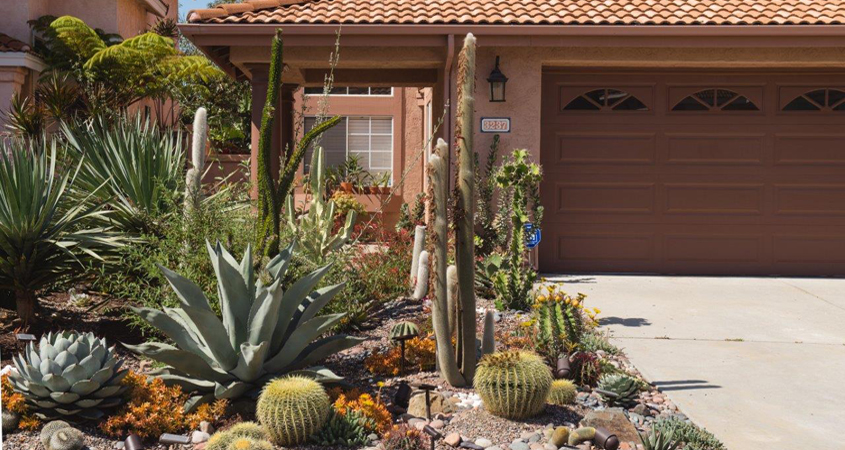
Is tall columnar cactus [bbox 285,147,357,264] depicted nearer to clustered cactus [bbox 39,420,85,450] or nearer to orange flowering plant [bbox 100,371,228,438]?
orange flowering plant [bbox 100,371,228,438]

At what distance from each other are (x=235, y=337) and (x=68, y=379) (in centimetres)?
98

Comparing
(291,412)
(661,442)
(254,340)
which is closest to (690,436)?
(661,442)

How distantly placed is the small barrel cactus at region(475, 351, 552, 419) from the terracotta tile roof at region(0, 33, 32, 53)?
1499 centimetres

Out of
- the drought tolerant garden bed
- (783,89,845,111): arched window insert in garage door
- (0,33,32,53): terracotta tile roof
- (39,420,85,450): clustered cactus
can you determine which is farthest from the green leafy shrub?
(0,33,32,53): terracotta tile roof

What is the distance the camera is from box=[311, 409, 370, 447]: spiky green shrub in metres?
4.87

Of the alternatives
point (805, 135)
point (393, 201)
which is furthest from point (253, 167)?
point (805, 135)

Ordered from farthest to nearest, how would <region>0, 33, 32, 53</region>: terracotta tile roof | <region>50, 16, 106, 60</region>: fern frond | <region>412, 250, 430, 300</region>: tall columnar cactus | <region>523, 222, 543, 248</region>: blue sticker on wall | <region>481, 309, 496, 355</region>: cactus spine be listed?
<region>50, 16, 106, 60</region>: fern frond < <region>0, 33, 32, 53</region>: terracotta tile roof < <region>523, 222, 543, 248</region>: blue sticker on wall < <region>412, 250, 430, 300</region>: tall columnar cactus < <region>481, 309, 496, 355</region>: cactus spine

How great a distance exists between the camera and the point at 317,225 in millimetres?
8742

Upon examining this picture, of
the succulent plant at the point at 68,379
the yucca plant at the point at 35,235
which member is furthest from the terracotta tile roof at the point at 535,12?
the succulent plant at the point at 68,379

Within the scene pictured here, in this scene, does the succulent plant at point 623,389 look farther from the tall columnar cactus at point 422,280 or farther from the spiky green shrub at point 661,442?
the tall columnar cactus at point 422,280

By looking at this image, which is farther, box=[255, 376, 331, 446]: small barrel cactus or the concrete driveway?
the concrete driveway

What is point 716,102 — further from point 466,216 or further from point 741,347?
point 466,216

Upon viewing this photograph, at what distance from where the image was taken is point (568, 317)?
6527 millimetres

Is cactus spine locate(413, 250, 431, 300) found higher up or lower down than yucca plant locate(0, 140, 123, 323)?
lower down
